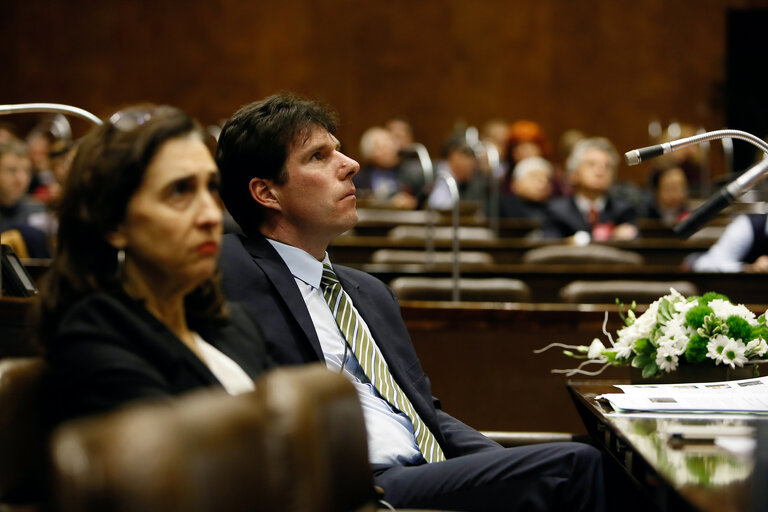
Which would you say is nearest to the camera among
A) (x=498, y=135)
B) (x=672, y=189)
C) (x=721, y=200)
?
(x=721, y=200)

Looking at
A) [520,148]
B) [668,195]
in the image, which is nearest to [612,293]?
[668,195]

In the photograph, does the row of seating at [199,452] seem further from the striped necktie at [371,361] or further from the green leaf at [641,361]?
the green leaf at [641,361]

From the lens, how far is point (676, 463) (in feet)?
4.61

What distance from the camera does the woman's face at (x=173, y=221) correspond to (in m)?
1.32

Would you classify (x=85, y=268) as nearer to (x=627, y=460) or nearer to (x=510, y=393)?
(x=627, y=460)

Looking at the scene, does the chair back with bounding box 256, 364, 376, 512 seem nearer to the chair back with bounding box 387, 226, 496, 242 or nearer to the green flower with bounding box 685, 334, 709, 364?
the green flower with bounding box 685, 334, 709, 364

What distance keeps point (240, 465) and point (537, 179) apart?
6.97 meters

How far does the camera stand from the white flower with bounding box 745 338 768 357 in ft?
6.92

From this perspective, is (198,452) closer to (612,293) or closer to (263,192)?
(263,192)

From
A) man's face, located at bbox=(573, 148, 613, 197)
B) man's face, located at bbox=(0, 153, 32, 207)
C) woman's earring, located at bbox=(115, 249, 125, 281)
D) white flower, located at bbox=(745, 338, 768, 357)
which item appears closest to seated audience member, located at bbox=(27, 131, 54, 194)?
man's face, located at bbox=(0, 153, 32, 207)

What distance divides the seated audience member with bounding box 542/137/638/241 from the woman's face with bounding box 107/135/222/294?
18.6 feet

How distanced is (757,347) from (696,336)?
0.14 metres

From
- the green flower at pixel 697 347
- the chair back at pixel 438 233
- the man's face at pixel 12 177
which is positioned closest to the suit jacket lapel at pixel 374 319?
the green flower at pixel 697 347

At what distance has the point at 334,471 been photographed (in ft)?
3.95
